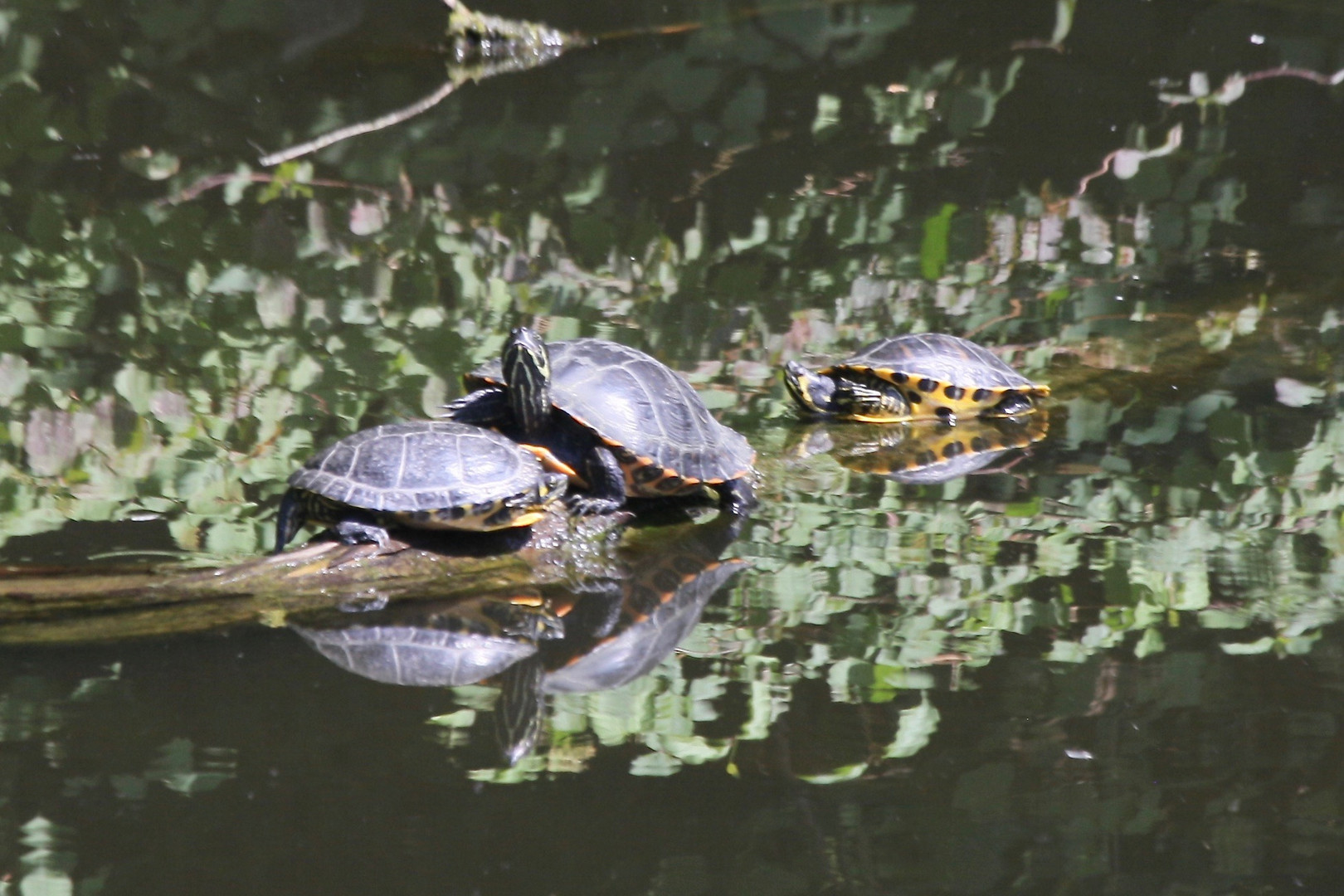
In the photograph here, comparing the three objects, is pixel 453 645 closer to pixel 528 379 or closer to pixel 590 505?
pixel 590 505

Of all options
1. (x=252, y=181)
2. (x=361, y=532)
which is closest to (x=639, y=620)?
(x=361, y=532)

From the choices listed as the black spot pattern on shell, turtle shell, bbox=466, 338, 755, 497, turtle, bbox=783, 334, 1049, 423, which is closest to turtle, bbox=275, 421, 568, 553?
turtle shell, bbox=466, 338, 755, 497

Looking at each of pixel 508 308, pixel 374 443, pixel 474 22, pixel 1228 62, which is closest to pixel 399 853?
pixel 374 443

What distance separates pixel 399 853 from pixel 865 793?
3.28 ft

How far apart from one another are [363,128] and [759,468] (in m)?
6.04

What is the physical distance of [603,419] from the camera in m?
4.25

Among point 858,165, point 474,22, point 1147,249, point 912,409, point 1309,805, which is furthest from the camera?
point 474,22

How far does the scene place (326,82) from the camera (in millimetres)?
11422

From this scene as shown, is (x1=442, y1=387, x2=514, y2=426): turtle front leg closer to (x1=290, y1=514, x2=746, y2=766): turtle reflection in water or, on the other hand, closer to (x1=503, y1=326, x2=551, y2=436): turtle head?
(x1=503, y1=326, x2=551, y2=436): turtle head

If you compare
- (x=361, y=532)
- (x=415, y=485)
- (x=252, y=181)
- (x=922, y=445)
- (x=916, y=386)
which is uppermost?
(x=252, y=181)

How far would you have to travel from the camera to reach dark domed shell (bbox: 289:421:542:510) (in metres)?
3.78

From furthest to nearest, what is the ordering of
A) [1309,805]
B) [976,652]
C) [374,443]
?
[374,443]
[976,652]
[1309,805]

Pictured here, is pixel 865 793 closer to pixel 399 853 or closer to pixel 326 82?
pixel 399 853

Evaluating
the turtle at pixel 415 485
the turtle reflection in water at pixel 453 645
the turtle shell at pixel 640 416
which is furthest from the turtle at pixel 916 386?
the turtle reflection in water at pixel 453 645
